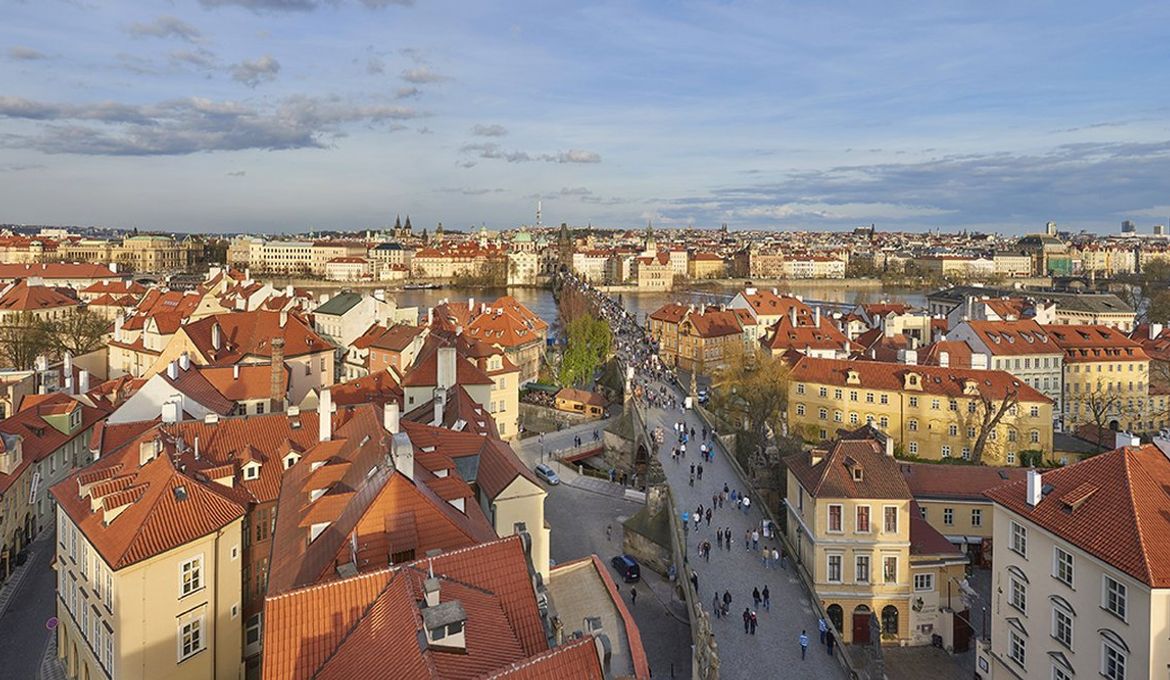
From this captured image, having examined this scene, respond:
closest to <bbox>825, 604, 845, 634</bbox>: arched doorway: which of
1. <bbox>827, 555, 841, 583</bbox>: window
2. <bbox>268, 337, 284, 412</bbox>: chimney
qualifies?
<bbox>827, 555, 841, 583</bbox>: window

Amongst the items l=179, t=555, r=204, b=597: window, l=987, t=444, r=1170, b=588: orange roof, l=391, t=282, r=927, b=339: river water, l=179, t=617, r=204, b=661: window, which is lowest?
l=179, t=617, r=204, b=661: window

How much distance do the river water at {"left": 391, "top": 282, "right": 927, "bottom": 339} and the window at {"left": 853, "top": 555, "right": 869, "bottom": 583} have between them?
93423 mm

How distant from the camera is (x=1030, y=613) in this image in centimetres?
1673

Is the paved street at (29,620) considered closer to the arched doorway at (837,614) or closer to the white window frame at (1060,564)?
the arched doorway at (837,614)

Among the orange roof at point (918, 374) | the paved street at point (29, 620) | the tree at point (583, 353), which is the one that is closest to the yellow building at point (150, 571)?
the paved street at point (29, 620)

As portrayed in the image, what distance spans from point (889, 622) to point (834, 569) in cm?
214

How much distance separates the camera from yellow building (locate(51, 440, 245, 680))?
48.7 feet

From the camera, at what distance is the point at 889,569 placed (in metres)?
22.1

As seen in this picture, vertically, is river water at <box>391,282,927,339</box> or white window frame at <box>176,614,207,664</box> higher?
river water at <box>391,282,927,339</box>

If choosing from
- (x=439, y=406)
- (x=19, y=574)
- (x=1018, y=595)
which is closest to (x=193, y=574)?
(x=439, y=406)

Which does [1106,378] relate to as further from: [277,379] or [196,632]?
[196,632]

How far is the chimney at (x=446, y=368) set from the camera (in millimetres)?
30461

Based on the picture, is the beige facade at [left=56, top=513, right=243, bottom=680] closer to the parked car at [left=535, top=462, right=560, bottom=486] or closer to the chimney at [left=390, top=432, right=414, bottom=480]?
the chimney at [left=390, top=432, right=414, bottom=480]

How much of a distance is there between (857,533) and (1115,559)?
805cm
